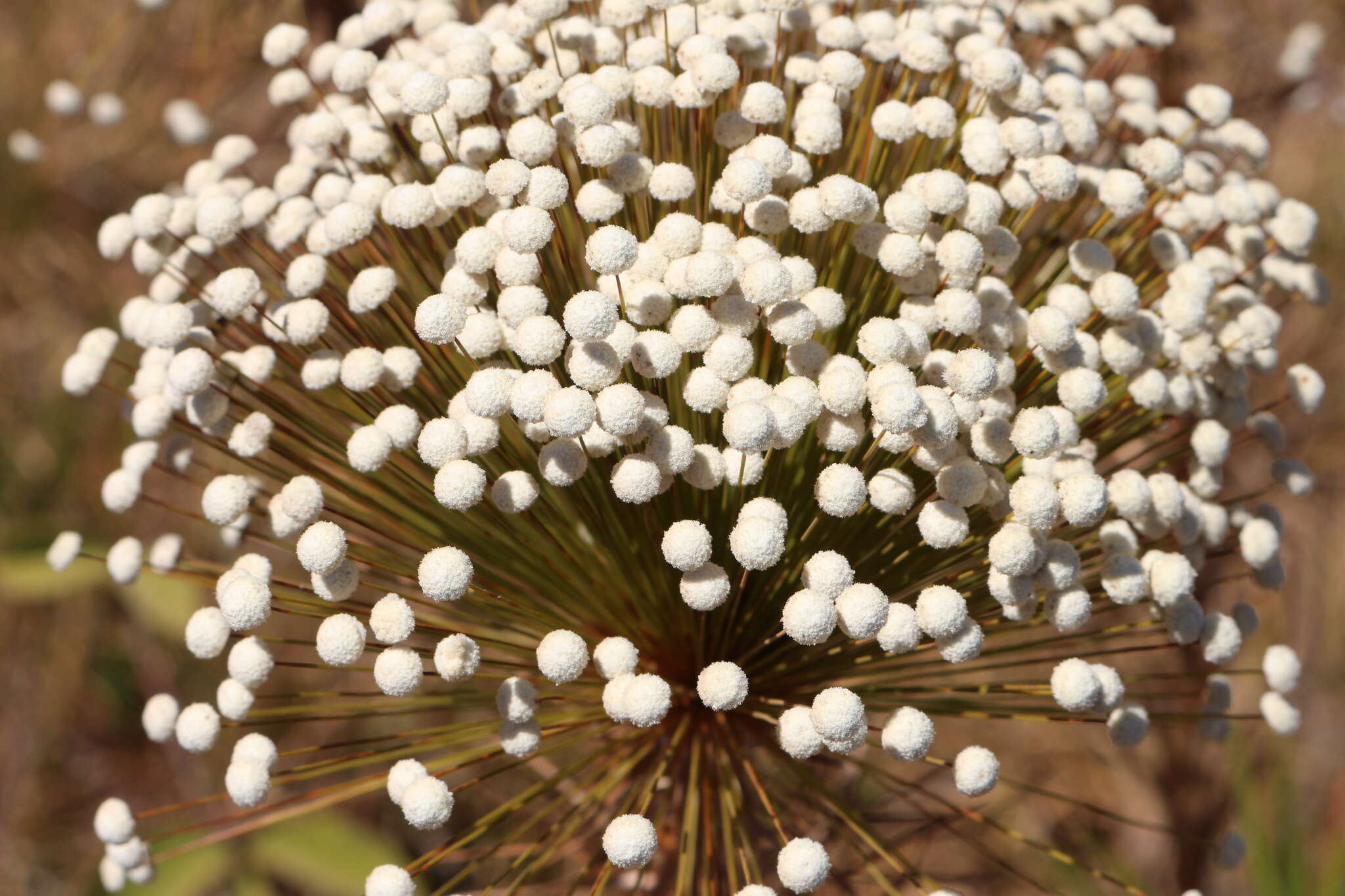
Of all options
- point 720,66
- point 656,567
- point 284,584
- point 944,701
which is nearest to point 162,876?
point 284,584

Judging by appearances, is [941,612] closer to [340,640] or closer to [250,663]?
[340,640]

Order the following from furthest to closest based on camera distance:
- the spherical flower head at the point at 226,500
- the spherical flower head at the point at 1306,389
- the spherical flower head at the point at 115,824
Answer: the spherical flower head at the point at 1306,389
the spherical flower head at the point at 115,824
the spherical flower head at the point at 226,500

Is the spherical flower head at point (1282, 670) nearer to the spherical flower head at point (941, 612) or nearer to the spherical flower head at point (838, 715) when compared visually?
the spherical flower head at point (941, 612)

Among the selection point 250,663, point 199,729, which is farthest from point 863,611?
point 199,729

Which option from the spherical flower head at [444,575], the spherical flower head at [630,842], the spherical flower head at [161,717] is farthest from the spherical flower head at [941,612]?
the spherical flower head at [161,717]

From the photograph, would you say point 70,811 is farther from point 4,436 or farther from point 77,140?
point 77,140
